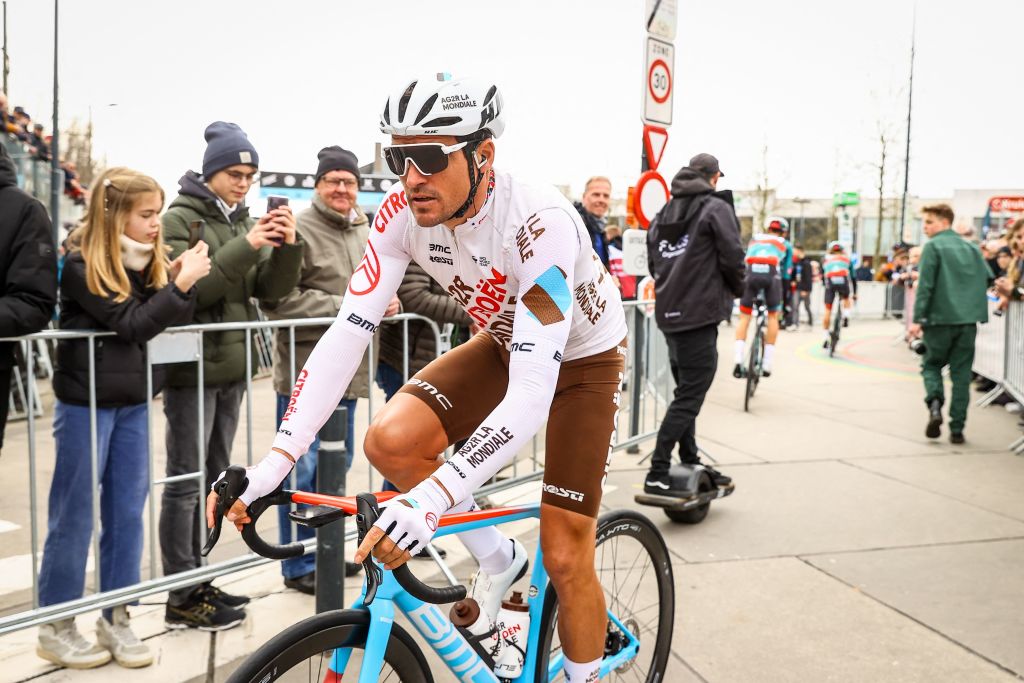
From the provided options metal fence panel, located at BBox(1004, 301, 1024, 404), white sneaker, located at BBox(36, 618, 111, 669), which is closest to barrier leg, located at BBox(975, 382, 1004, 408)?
metal fence panel, located at BBox(1004, 301, 1024, 404)

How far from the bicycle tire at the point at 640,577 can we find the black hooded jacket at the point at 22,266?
230 centimetres

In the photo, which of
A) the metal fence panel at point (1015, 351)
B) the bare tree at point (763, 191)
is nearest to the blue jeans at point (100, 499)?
the metal fence panel at point (1015, 351)

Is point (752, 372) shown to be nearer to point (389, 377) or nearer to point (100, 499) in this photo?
point (389, 377)

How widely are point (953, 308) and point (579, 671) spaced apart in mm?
7027

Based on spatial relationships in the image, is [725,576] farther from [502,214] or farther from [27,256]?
[27,256]

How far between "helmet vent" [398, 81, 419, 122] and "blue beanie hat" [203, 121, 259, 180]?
236 cm

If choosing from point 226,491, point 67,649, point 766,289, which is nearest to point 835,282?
point 766,289

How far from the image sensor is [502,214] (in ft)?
7.95

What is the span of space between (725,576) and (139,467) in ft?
9.87

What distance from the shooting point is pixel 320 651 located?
1.96m

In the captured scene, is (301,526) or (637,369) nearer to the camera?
(301,526)

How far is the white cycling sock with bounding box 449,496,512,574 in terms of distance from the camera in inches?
→ 102

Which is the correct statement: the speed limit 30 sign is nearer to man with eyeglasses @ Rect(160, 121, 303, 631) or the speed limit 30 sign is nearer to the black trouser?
A: the black trouser

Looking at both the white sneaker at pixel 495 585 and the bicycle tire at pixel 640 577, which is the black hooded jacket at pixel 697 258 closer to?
the bicycle tire at pixel 640 577
